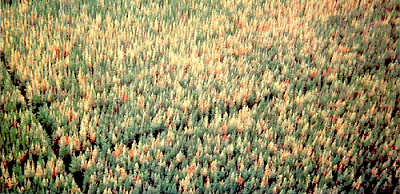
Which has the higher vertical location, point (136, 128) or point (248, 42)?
point (248, 42)

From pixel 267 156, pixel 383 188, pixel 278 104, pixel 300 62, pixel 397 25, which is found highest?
pixel 397 25

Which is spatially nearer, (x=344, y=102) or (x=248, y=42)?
(x=344, y=102)

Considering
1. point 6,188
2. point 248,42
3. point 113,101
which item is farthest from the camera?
point 248,42

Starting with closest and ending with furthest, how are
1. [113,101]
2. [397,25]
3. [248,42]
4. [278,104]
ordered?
1. [113,101]
2. [278,104]
3. [248,42]
4. [397,25]

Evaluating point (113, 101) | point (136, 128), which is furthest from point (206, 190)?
point (113, 101)

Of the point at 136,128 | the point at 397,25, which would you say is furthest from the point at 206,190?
the point at 397,25

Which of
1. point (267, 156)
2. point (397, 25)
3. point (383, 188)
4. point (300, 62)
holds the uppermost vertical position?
point (397, 25)

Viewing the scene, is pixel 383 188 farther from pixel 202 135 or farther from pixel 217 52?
pixel 217 52

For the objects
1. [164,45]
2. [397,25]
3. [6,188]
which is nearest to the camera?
[6,188]

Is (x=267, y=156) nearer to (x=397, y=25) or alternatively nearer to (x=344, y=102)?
(x=344, y=102)
